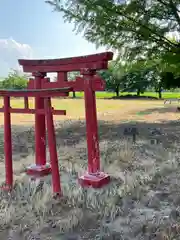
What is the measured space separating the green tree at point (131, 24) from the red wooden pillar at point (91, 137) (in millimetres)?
3382

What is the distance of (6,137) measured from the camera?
151 inches

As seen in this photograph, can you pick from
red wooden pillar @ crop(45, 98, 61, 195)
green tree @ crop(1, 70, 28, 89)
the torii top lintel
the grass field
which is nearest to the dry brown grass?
the grass field

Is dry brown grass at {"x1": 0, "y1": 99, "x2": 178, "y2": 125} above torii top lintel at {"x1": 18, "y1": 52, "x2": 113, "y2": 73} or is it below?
below

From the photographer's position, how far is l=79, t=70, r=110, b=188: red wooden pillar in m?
3.74

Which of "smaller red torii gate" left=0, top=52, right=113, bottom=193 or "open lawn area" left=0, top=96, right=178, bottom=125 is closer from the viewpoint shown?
"smaller red torii gate" left=0, top=52, right=113, bottom=193

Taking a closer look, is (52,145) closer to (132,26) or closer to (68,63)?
(68,63)

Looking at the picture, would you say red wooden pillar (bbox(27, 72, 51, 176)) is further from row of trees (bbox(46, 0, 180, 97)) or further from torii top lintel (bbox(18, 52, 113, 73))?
row of trees (bbox(46, 0, 180, 97))

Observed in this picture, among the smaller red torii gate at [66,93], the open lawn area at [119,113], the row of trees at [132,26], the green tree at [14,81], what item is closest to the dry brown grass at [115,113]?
the open lawn area at [119,113]

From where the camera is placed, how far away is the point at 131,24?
705 centimetres

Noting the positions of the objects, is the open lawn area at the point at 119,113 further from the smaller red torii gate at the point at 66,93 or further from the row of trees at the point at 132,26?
the smaller red torii gate at the point at 66,93

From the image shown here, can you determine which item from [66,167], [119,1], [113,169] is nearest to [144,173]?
[113,169]

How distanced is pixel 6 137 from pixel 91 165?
1129mm

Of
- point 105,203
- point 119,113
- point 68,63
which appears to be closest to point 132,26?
point 68,63

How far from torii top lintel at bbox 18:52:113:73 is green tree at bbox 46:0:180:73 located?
10.7ft
